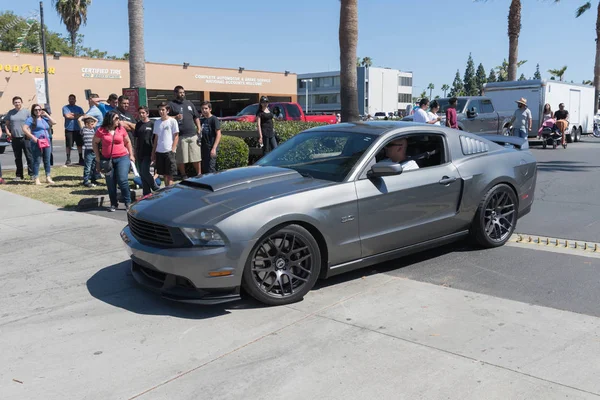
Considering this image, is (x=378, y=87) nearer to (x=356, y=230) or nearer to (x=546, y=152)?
(x=546, y=152)

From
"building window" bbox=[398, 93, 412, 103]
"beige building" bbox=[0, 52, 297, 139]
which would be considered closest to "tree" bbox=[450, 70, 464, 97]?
"building window" bbox=[398, 93, 412, 103]

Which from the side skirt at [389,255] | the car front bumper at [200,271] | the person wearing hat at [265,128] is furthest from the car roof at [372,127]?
the person wearing hat at [265,128]

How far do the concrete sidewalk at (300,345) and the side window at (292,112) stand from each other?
1483 centimetres

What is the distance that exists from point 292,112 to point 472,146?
1411 cm

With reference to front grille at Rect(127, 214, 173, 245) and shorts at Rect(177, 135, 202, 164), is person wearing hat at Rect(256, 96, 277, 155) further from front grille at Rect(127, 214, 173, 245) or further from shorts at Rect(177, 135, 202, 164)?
front grille at Rect(127, 214, 173, 245)

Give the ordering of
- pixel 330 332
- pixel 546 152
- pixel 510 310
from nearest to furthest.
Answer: pixel 330 332 < pixel 510 310 < pixel 546 152

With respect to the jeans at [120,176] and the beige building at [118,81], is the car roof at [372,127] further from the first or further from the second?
the beige building at [118,81]

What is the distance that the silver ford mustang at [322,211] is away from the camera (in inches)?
176

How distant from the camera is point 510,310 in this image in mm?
4512

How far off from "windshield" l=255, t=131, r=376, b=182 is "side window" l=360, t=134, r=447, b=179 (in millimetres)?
303

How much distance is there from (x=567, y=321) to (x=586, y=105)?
2619 cm

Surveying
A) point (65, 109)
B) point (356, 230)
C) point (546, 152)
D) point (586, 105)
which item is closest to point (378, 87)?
point (586, 105)

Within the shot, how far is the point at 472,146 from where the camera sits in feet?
20.7

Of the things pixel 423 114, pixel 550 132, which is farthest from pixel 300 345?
pixel 550 132
